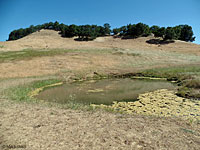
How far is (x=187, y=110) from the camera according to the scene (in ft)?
32.5

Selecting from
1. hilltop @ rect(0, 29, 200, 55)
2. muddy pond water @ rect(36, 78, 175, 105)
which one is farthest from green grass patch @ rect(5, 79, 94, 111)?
hilltop @ rect(0, 29, 200, 55)

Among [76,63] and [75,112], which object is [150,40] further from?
[75,112]

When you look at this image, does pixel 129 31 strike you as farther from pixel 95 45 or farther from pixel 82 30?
pixel 95 45

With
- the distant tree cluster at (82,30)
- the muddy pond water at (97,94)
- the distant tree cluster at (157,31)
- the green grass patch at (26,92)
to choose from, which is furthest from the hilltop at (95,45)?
the muddy pond water at (97,94)

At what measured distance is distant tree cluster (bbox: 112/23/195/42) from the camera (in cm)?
7162

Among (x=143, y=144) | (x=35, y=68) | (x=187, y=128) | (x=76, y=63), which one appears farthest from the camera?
(x=76, y=63)

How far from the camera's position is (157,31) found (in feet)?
253

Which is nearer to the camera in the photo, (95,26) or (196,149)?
(196,149)

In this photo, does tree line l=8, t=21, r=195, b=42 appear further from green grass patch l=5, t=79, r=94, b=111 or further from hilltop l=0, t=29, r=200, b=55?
green grass patch l=5, t=79, r=94, b=111

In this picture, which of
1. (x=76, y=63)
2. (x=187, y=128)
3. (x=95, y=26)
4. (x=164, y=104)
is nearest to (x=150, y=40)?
(x=95, y=26)

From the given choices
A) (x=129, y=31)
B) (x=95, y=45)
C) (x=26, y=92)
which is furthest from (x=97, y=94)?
(x=129, y=31)

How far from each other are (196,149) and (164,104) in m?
6.38

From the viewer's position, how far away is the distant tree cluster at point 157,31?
235 ft

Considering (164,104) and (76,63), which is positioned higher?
(76,63)
